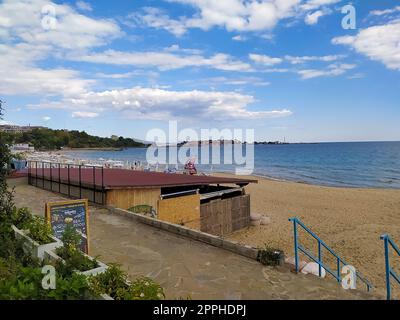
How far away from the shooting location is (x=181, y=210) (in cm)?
1220

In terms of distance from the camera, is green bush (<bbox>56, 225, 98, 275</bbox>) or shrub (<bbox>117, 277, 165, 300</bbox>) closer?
shrub (<bbox>117, 277, 165, 300</bbox>)

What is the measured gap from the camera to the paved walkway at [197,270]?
5.03 metres

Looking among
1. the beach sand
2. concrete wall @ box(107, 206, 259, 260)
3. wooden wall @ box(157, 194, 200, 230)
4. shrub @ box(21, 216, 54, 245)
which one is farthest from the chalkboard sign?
the beach sand

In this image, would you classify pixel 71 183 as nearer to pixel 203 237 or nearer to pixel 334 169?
pixel 203 237

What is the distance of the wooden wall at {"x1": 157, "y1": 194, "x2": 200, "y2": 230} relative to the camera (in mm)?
11836

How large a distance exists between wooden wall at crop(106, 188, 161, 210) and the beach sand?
386 cm

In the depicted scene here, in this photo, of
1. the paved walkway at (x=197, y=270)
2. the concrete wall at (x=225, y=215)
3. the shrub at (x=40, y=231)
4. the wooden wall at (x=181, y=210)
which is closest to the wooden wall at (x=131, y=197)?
the wooden wall at (x=181, y=210)

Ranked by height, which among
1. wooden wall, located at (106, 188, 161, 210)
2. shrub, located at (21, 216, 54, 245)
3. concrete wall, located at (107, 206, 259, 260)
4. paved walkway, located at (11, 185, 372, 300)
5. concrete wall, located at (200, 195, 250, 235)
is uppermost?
shrub, located at (21, 216, 54, 245)

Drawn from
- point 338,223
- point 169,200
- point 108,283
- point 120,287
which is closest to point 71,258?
point 108,283

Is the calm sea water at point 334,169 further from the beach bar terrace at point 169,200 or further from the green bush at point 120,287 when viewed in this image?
the green bush at point 120,287

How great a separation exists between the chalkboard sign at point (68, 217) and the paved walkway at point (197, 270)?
708mm

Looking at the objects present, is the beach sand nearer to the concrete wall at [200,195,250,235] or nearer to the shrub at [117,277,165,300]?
the concrete wall at [200,195,250,235]
